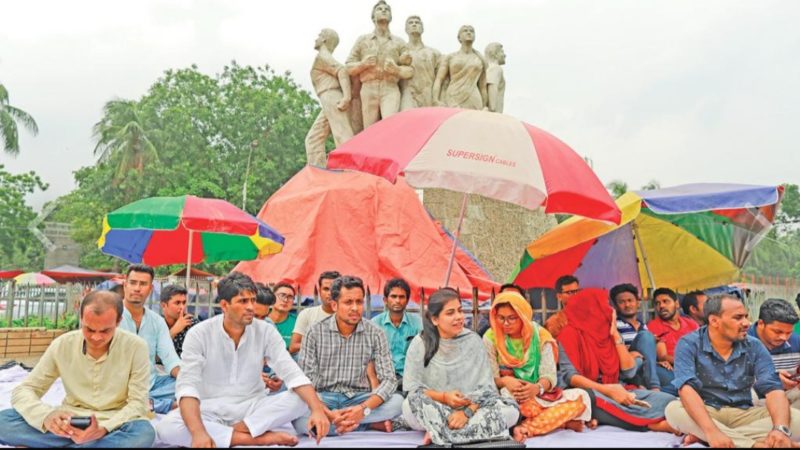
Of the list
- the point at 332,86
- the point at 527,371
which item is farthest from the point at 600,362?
the point at 332,86

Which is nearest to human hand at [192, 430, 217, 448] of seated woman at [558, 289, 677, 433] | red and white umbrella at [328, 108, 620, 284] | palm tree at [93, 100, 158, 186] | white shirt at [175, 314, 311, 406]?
white shirt at [175, 314, 311, 406]

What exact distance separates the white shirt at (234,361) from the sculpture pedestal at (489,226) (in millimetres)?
6330

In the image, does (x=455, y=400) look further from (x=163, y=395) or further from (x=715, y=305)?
(x=163, y=395)

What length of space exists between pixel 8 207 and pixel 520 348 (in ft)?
104

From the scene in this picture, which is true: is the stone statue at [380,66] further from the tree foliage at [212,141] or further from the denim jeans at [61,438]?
the tree foliage at [212,141]

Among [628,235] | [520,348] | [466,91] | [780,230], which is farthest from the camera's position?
[780,230]

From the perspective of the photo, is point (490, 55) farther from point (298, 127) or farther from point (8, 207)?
point (8, 207)

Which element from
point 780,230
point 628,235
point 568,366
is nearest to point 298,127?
point 628,235

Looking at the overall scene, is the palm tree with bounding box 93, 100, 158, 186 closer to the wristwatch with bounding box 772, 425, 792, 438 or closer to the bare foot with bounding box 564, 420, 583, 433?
the bare foot with bounding box 564, 420, 583, 433

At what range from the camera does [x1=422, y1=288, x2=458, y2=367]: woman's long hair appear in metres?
4.35

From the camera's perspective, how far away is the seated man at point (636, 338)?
514 centimetres

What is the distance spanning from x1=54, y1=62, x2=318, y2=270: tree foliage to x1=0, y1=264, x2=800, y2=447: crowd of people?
848 inches

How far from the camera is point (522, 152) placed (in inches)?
191

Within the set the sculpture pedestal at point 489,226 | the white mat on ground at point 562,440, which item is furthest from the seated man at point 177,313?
the sculpture pedestal at point 489,226
